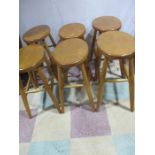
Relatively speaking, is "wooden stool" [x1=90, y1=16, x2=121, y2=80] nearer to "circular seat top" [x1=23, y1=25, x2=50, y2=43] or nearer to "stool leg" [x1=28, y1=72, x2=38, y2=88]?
"circular seat top" [x1=23, y1=25, x2=50, y2=43]

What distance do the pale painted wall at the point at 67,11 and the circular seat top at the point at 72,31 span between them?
0.15 metres

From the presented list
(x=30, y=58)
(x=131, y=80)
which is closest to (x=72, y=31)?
(x=30, y=58)

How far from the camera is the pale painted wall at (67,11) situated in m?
2.05

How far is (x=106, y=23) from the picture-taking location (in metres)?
1.95

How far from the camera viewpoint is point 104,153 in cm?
154

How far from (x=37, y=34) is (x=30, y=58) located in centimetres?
41

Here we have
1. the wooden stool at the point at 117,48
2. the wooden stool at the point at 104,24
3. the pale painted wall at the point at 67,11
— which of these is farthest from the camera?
the pale painted wall at the point at 67,11

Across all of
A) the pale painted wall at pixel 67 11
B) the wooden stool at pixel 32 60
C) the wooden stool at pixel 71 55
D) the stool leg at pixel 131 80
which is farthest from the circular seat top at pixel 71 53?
the pale painted wall at pixel 67 11

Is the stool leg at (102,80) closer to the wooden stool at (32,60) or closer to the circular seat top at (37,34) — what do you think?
the wooden stool at (32,60)

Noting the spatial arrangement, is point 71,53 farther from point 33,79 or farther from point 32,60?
point 33,79

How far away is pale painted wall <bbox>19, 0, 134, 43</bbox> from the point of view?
2051 mm
